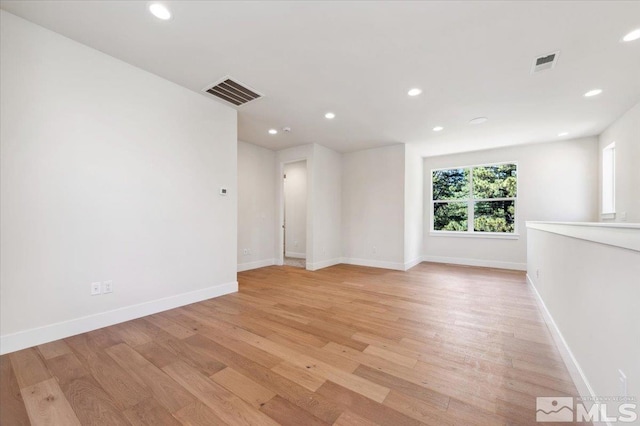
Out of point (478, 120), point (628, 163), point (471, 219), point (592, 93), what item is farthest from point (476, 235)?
point (592, 93)

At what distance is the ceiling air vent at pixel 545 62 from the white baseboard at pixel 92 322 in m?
4.46

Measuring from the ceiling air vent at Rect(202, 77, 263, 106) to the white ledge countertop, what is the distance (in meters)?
3.33

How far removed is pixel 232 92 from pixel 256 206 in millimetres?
2737

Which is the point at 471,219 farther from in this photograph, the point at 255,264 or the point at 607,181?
the point at 255,264

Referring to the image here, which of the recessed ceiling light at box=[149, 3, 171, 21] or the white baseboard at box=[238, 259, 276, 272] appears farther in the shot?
the white baseboard at box=[238, 259, 276, 272]

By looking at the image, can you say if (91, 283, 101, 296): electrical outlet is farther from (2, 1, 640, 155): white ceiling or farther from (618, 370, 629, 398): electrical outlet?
(618, 370, 629, 398): electrical outlet

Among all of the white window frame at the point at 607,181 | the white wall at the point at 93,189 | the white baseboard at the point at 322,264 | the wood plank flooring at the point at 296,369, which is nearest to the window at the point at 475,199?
the white window frame at the point at 607,181

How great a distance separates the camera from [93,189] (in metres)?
2.40

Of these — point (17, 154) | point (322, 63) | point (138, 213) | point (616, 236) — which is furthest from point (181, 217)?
point (616, 236)

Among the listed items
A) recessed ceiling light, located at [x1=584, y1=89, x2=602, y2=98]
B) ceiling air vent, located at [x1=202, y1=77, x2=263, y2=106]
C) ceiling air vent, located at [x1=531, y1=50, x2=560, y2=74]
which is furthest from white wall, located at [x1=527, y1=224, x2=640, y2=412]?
ceiling air vent, located at [x1=202, y1=77, x2=263, y2=106]

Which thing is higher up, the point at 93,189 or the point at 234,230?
the point at 93,189

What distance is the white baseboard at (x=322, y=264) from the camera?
5273 mm

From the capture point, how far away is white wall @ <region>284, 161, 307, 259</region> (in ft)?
23.0

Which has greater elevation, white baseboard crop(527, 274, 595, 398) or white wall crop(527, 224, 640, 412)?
white wall crop(527, 224, 640, 412)
